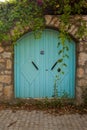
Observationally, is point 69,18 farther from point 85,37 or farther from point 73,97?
point 73,97

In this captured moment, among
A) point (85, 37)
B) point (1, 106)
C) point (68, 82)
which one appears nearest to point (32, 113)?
point (1, 106)

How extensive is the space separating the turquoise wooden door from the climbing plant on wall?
0.45 metres

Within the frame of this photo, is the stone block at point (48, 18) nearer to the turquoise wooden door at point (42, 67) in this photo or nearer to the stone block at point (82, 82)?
the turquoise wooden door at point (42, 67)

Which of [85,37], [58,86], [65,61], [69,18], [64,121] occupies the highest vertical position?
[69,18]

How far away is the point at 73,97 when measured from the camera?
9000 millimetres

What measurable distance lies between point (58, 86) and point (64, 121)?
5.89ft

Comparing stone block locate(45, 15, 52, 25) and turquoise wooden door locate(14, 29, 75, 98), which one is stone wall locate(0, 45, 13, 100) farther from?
stone block locate(45, 15, 52, 25)

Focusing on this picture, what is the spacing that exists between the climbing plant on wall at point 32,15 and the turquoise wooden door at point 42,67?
45 cm

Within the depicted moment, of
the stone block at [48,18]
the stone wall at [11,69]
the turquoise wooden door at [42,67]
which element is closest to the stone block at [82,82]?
the stone wall at [11,69]

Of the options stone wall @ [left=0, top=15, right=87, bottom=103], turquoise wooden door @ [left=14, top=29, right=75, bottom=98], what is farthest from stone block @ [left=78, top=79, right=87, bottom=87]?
turquoise wooden door @ [left=14, top=29, right=75, bottom=98]

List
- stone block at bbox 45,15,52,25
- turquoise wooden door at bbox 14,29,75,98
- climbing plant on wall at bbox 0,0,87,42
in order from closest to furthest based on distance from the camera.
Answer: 1. climbing plant on wall at bbox 0,0,87,42
2. stone block at bbox 45,15,52,25
3. turquoise wooden door at bbox 14,29,75,98

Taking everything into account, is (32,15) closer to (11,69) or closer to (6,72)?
(11,69)

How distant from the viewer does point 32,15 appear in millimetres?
8438

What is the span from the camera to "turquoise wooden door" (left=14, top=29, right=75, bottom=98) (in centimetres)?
888
